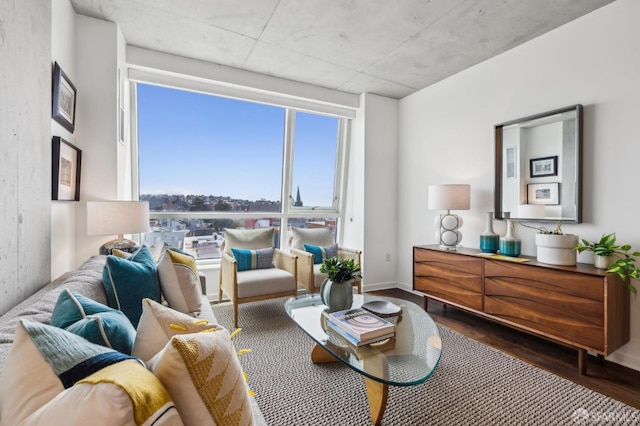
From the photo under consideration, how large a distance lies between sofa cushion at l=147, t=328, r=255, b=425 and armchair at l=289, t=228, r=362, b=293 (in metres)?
2.34

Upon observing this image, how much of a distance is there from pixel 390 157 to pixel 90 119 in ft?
10.9

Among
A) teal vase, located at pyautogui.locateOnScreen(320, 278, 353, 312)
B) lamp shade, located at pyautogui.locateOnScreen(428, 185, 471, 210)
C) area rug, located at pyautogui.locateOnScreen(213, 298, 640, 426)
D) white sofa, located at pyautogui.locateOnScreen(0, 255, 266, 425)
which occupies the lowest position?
area rug, located at pyautogui.locateOnScreen(213, 298, 640, 426)

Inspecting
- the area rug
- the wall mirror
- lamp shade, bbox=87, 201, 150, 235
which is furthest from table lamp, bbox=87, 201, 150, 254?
the wall mirror

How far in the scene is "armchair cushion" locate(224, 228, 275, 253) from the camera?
3.24m

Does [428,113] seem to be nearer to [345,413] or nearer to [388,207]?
[388,207]

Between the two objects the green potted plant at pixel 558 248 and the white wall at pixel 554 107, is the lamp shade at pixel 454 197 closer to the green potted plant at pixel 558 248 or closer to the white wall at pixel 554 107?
the white wall at pixel 554 107

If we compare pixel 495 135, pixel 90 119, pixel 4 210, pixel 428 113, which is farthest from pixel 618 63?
pixel 90 119

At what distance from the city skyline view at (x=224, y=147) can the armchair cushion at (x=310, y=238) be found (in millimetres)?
598

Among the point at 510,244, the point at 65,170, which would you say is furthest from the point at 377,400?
the point at 65,170

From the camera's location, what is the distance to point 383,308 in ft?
6.84

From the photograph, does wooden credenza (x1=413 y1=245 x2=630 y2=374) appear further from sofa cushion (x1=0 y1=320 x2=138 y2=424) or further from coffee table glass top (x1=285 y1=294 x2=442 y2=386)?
sofa cushion (x1=0 y1=320 x2=138 y2=424)

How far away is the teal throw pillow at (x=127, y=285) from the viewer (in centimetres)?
146

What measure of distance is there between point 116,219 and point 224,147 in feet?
5.58

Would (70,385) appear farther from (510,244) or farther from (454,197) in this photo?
(454,197)
